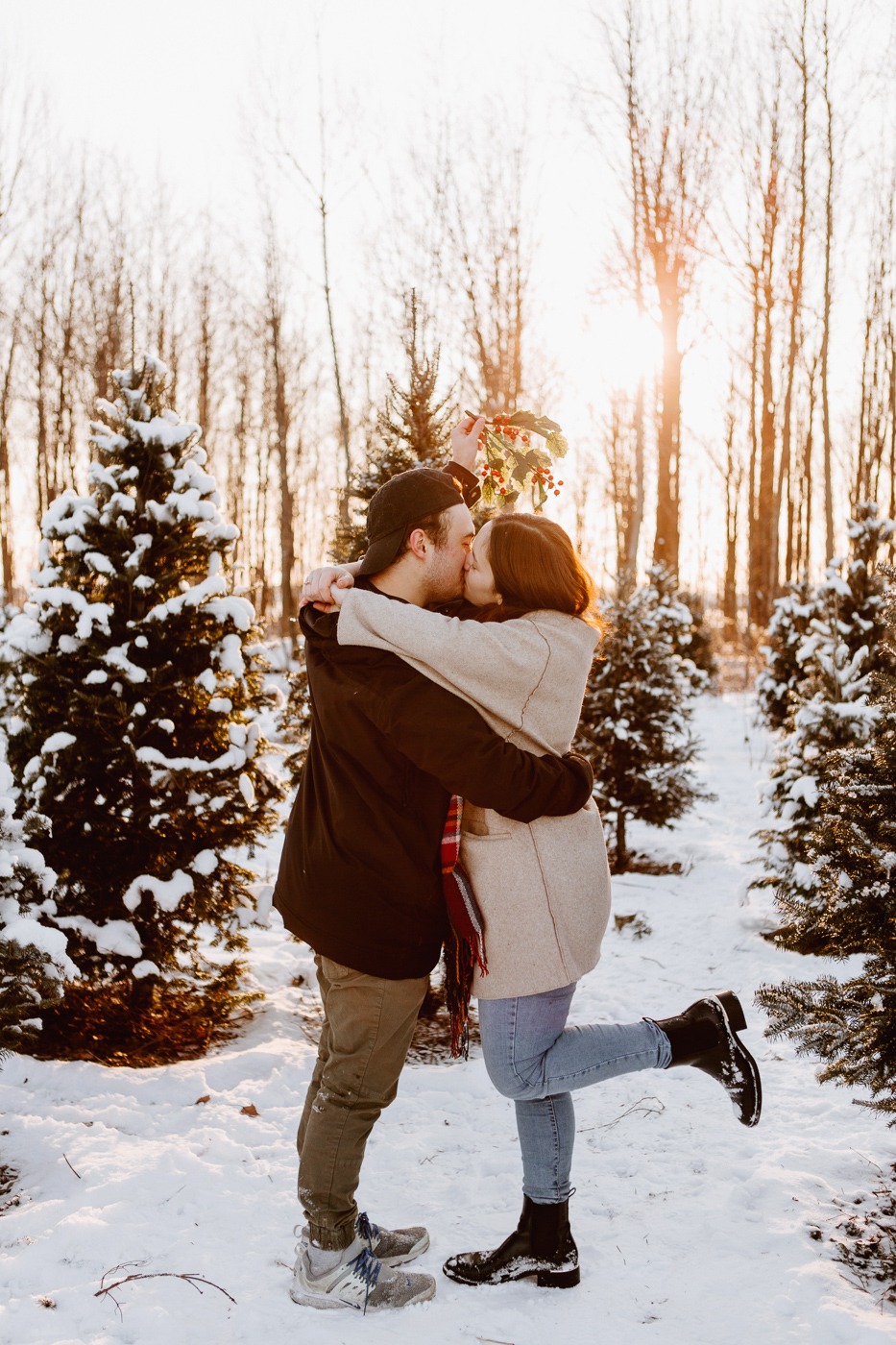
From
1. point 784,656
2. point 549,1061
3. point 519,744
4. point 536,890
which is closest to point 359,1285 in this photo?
point 549,1061

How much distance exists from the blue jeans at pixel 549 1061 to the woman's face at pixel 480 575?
1.13 m

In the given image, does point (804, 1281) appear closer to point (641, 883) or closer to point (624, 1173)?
point (624, 1173)

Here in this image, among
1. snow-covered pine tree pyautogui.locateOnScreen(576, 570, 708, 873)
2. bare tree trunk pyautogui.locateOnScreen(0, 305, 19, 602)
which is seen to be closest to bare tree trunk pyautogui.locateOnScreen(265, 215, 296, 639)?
bare tree trunk pyautogui.locateOnScreen(0, 305, 19, 602)

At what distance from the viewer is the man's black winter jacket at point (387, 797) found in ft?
7.84

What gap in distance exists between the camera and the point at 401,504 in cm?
266

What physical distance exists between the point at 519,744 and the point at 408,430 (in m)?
2.92

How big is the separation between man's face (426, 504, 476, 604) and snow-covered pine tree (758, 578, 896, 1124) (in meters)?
1.41

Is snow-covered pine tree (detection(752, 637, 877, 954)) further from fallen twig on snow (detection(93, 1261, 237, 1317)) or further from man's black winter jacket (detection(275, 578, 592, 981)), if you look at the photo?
fallen twig on snow (detection(93, 1261, 237, 1317))

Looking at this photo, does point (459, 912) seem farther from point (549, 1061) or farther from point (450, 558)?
point (450, 558)

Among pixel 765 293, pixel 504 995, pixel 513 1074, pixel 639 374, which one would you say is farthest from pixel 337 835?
pixel 765 293

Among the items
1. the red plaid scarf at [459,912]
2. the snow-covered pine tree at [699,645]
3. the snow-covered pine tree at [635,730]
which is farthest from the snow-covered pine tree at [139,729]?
the snow-covered pine tree at [699,645]

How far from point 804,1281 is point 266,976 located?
346 cm

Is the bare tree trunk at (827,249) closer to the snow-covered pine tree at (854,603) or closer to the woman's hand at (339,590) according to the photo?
the snow-covered pine tree at (854,603)

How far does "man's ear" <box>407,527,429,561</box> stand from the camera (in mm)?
2688
